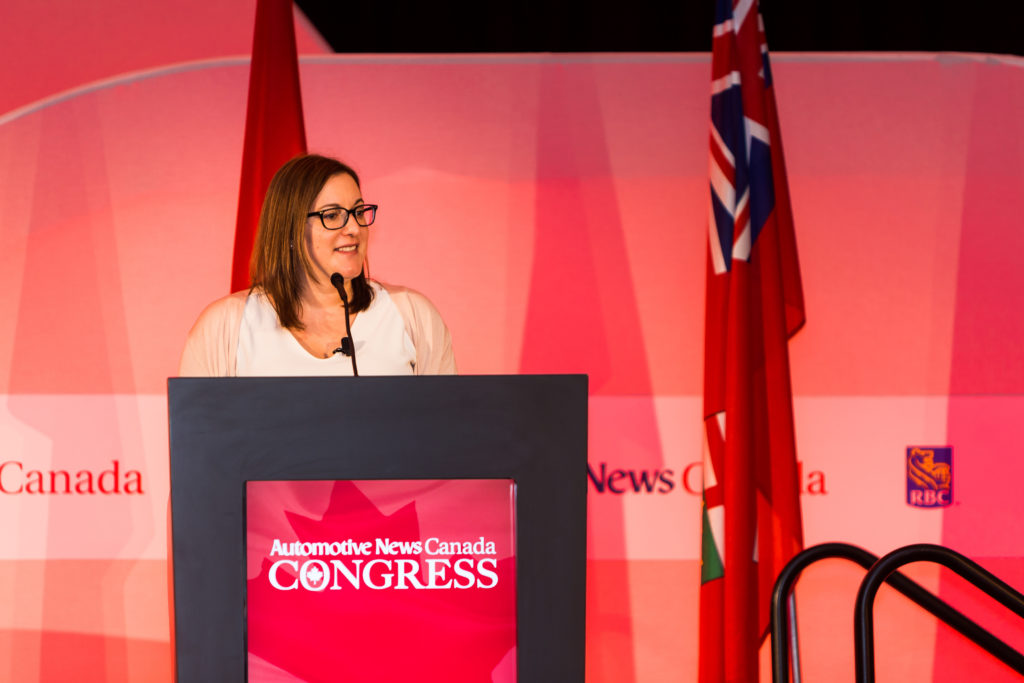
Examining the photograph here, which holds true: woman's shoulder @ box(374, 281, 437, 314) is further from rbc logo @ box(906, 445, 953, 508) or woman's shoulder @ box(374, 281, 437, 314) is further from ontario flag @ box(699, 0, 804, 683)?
rbc logo @ box(906, 445, 953, 508)

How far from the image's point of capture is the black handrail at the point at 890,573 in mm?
1566

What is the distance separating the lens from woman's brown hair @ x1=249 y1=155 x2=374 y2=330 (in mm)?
1304

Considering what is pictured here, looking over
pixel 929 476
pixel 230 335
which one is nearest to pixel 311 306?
pixel 230 335

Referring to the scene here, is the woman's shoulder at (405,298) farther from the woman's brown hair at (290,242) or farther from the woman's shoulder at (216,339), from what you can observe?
the woman's shoulder at (216,339)

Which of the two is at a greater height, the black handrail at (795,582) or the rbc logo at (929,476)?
the rbc logo at (929,476)

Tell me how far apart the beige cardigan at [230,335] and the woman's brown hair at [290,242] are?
0.07 meters

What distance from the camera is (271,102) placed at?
2.55 meters

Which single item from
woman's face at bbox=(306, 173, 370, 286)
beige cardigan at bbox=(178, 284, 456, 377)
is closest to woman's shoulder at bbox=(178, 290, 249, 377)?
beige cardigan at bbox=(178, 284, 456, 377)

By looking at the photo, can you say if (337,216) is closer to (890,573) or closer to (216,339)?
(216,339)

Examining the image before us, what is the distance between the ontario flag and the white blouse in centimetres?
136

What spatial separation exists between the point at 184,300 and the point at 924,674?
111 inches

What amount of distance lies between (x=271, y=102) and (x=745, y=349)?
160 centimetres

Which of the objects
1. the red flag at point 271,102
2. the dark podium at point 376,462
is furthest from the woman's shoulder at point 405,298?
the red flag at point 271,102

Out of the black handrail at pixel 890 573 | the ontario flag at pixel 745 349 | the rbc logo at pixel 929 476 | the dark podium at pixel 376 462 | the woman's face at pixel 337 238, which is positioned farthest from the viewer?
the rbc logo at pixel 929 476
